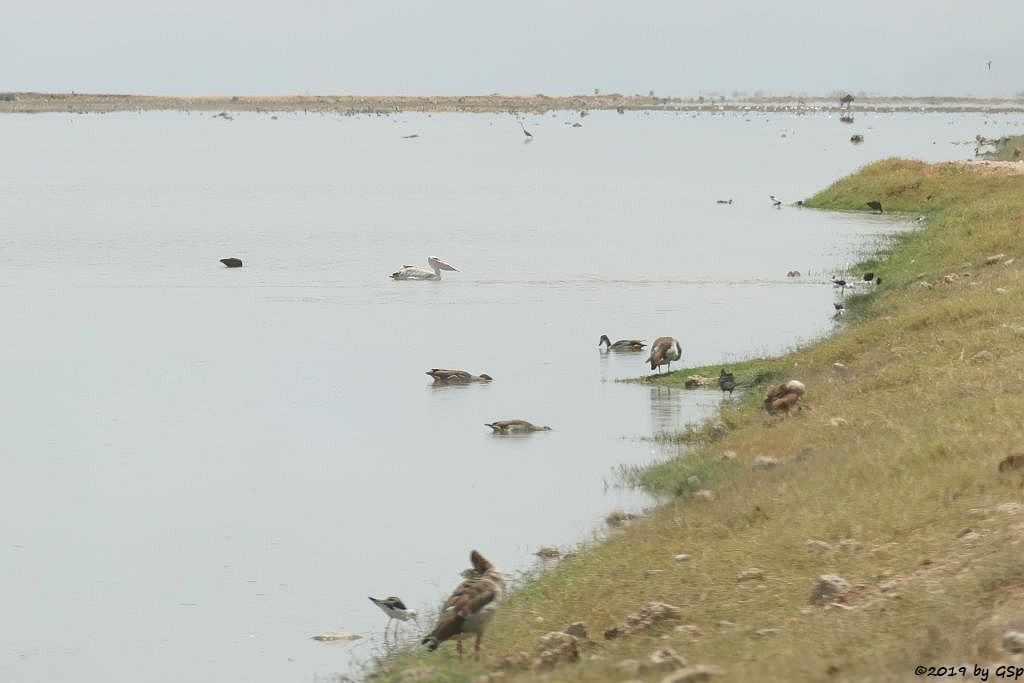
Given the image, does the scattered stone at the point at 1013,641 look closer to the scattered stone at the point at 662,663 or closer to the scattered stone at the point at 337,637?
the scattered stone at the point at 662,663

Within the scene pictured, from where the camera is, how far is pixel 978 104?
617 ft

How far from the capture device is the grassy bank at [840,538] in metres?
7.92

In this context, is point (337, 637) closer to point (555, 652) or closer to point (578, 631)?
point (578, 631)

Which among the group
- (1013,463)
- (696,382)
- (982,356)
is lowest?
(696,382)

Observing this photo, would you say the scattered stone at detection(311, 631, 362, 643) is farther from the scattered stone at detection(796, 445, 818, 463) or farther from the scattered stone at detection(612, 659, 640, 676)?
the scattered stone at detection(612, 659, 640, 676)

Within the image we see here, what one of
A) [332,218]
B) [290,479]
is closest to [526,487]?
[290,479]

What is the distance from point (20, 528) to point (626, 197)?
4711 centimetres

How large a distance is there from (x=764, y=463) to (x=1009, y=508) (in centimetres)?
408

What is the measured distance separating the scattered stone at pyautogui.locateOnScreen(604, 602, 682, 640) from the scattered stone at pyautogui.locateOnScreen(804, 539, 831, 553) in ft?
3.43

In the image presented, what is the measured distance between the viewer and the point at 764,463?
13.6 metres

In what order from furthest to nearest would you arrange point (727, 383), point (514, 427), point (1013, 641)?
1. point (727, 383)
2. point (514, 427)
3. point (1013, 641)

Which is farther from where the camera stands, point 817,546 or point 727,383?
point 727,383

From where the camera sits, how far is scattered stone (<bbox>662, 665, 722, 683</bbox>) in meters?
7.50

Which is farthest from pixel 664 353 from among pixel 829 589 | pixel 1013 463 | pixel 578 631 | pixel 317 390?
pixel 829 589
